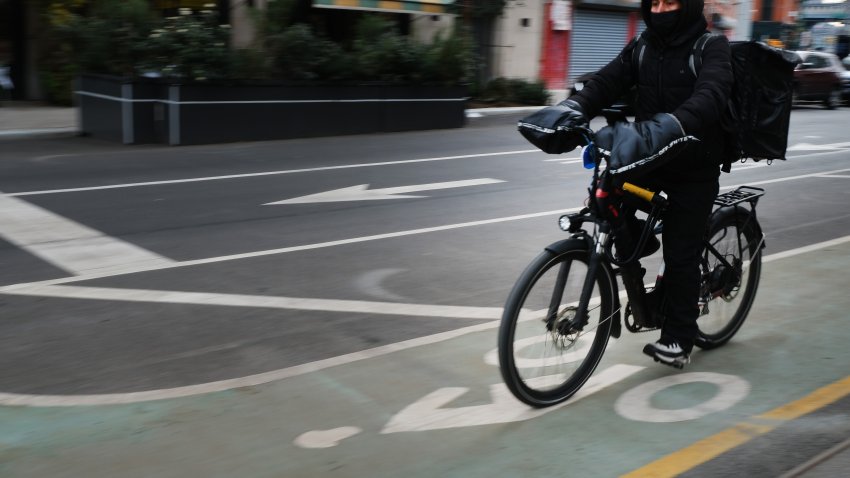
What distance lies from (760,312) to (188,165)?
26.2 feet

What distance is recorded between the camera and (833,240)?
8.08 m

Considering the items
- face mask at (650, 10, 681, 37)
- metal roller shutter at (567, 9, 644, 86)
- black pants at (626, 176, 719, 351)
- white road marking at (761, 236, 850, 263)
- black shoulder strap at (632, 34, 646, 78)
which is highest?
metal roller shutter at (567, 9, 644, 86)

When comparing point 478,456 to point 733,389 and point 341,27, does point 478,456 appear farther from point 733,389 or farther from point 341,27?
point 341,27

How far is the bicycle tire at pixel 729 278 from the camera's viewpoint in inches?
187

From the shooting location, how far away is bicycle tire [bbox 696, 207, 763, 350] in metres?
4.74

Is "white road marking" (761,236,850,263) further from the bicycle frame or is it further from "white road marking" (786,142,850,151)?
"white road marking" (786,142,850,151)

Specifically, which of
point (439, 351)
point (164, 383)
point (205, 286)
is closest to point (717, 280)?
point (439, 351)

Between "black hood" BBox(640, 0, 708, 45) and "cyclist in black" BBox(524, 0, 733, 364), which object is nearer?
"cyclist in black" BBox(524, 0, 733, 364)

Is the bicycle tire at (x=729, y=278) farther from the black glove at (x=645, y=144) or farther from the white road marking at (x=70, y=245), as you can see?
the white road marking at (x=70, y=245)

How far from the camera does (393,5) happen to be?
68.7 feet

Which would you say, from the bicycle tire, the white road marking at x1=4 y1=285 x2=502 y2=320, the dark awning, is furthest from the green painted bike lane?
the dark awning

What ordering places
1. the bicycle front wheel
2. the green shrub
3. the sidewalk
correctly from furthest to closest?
the sidewalk → the green shrub → the bicycle front wheel

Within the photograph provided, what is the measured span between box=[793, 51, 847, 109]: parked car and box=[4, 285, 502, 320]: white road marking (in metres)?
23.1

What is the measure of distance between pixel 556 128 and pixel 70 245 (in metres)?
4.68
